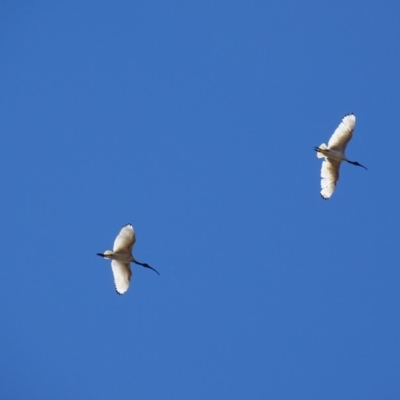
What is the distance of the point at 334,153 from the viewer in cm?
4191

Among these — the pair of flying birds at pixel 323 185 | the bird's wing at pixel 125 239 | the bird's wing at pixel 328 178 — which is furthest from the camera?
the bird's wing at pixel 328 178

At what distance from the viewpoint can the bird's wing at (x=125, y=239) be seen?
4088 cm

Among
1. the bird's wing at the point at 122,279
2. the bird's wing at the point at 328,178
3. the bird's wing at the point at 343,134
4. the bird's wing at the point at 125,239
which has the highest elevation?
the bird's wing at the point at 343,134

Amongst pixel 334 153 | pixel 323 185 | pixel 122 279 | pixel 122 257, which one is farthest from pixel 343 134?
pixel 122 279

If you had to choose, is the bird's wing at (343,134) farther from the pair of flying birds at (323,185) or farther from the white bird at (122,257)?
the white bird at (122,257)

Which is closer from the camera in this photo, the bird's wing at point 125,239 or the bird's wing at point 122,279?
the bird's wing at point 125,239

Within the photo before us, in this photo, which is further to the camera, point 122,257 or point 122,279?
point 122,279

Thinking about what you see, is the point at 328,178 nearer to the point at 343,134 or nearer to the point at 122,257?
the point at 343,134

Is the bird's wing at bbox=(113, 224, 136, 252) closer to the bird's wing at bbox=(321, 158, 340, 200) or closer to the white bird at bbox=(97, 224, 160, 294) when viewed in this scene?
the white bird at bbox=(97, 224, 160, 294)

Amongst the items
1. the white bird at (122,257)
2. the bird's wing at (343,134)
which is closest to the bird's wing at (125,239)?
the white bird at (122,257)

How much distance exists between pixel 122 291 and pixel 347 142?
9.39 meters

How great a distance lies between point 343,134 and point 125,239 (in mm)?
8288

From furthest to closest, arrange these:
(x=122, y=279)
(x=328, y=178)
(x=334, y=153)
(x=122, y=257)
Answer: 1. (x=328, y=178)
2. (x=122, y=279)
3. (x=334, y=153)
4. (x=122, y=257)

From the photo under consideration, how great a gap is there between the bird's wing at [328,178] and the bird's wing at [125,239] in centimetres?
694
